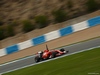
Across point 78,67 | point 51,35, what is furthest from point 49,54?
point 78,67

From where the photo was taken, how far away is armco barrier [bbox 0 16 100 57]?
1697cm

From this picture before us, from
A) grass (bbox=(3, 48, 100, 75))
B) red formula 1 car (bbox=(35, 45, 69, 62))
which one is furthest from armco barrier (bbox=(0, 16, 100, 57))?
grass (bbox=(3, 48, 100, 75))

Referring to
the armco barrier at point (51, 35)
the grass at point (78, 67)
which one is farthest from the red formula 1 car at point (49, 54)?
the armco barrier at point (51, 35)

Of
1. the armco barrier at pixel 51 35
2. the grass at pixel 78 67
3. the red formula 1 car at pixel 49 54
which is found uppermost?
the armco barrier at pixel 51 35

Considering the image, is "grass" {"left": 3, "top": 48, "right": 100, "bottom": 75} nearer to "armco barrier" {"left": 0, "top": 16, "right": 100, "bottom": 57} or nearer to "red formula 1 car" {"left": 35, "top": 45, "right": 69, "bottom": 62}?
"red formula 1 car" {"left": 35, "top": 45, "right": 69, "bottom": 62}

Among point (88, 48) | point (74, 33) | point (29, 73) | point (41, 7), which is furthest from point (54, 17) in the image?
point (29, 73)

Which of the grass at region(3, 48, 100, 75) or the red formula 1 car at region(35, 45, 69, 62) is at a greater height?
the red formula 1 car at region(35, 45, 69, 62)

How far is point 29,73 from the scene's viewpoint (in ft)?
38.7

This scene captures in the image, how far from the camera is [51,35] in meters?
17.6

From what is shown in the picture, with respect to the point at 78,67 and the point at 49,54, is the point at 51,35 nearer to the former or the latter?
the point at 49,54

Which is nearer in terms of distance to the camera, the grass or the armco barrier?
the grass

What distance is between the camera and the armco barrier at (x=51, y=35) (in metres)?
17.0

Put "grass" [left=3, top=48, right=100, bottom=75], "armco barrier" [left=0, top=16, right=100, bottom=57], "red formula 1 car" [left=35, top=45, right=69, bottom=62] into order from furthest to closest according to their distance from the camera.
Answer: "armco barrier" [left=0, top=16, right=100, bottom=57], "red formula 1 car" [left=35, top=45, right=69, bottom=62], "grass" [left=3, top=48, right=100, bottom=75]

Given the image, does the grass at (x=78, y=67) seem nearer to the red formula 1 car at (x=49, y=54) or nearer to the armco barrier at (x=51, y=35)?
the red formula 1 car at (x=49, y=54)
